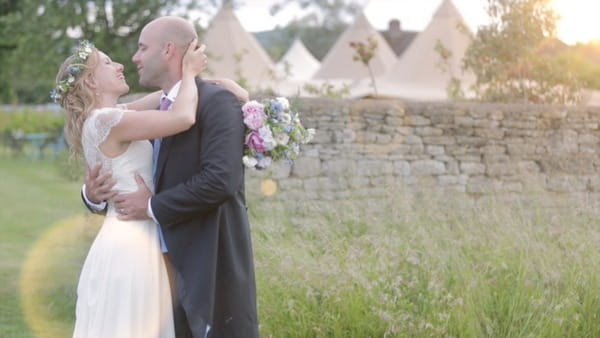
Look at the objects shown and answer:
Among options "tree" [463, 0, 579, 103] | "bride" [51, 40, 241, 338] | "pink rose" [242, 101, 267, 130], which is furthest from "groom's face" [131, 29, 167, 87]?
"tree" [463, 0, 579, 103]

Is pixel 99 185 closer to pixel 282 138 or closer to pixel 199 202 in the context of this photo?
pixel 199 202

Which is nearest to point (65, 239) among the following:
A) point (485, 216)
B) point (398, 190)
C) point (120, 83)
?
point (398, 190)

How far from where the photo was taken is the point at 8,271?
8.98m

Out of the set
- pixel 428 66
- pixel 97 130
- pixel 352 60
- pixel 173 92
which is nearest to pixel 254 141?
pixel 173 92

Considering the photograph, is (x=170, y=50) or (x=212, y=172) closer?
(x=212, y=172)

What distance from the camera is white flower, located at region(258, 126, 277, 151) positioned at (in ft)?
11.0

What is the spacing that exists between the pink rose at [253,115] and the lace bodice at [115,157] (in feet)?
1.47

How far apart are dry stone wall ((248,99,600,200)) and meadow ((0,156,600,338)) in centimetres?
298

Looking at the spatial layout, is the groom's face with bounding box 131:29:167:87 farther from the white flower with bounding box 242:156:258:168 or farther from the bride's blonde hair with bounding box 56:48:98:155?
the white flower with bounding box 242:156:258:168

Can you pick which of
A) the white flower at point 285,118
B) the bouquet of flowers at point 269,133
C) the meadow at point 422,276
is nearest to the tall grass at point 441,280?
the meadow at point 422,276

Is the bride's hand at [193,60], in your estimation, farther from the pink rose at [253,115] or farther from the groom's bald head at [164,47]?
the pink rose at [253,115]

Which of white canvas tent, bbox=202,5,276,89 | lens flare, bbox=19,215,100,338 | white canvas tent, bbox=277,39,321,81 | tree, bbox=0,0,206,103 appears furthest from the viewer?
white canvas tent, bbox=277,39,321,81

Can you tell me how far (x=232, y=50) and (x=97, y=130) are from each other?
48.1 feet

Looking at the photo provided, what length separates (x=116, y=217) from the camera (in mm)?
3447
